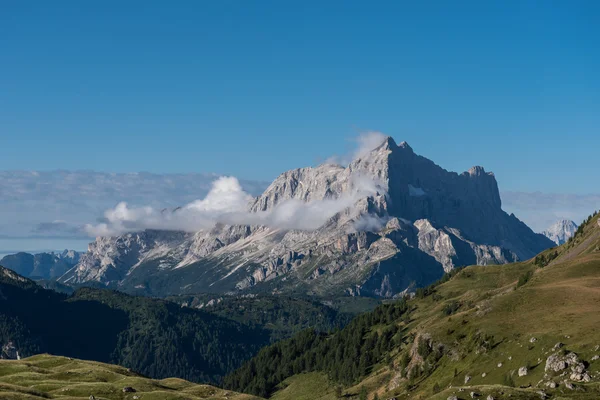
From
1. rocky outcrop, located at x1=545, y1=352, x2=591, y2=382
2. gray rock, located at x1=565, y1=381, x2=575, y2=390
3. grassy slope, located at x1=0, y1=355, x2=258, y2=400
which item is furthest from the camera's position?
rocky outcrop, located at x1=545, y1=352, x2=591, y2=382

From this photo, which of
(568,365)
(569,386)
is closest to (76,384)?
(569,386)

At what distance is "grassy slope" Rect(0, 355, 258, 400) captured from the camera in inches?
4589

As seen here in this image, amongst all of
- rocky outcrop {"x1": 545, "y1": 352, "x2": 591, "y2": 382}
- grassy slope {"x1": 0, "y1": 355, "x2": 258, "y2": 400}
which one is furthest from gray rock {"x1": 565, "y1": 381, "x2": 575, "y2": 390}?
grassy slope {"x1": 0, "y1": 355, "x2": 258, "y2": 400}

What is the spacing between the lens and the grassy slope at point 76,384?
116562 millimetres

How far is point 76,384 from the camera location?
12862 centimetres

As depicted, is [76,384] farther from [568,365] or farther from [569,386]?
[568,365]

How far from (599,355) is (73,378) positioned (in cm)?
10866

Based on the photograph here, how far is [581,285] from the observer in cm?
19325

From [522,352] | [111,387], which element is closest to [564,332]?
[522,352]

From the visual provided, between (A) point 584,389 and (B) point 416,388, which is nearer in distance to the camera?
(A) point 584,389

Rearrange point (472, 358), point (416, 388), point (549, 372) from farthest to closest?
point (416, 388), point (472, 358), point (549, 372)

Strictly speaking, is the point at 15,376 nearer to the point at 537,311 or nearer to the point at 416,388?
the point at 416,388

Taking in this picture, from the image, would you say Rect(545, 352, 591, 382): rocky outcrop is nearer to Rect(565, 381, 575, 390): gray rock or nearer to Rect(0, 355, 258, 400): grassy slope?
Rect(565, 381, 575, 390): gray rock

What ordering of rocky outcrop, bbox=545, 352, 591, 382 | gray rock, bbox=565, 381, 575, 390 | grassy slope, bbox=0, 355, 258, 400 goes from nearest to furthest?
gray rock, bbox=565, 381, 575, 390 → grassy slope, bbox=0, 355, 258, 400 → rocky outcrop, bbox=545, 352, 591, 382
